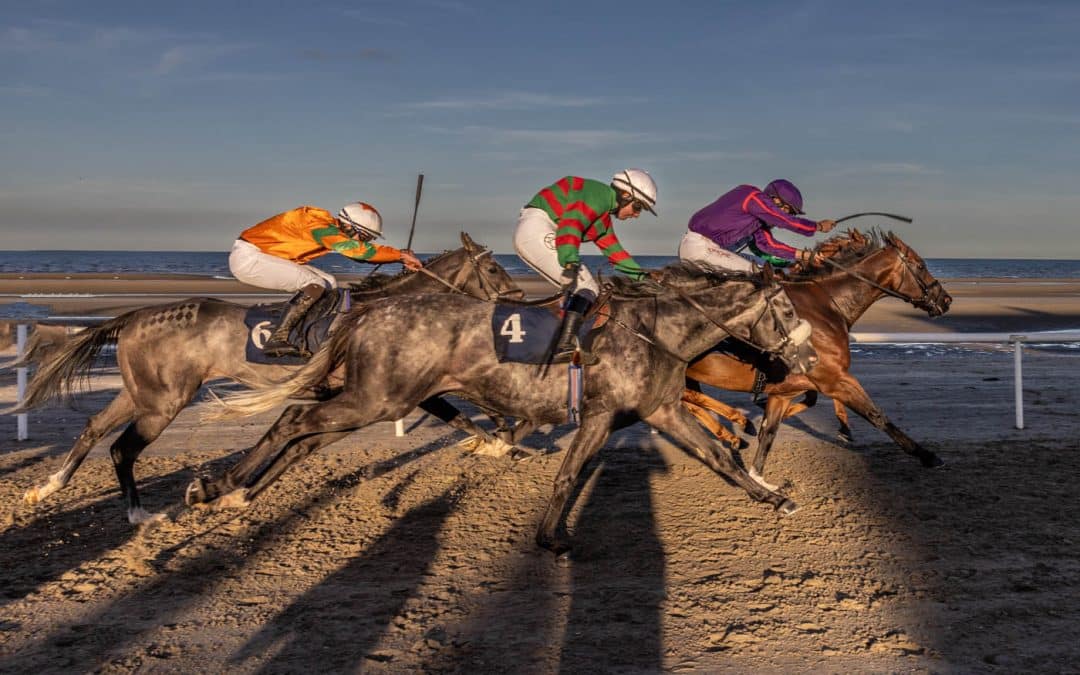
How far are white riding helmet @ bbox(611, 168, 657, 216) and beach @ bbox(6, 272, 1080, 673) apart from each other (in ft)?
6.81

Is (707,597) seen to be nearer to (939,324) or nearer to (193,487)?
(193,487)

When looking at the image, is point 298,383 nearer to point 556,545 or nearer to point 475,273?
point 475,273

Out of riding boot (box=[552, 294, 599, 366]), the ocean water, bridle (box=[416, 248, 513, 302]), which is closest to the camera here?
riding boot (box=[552, 294, 599, 366])

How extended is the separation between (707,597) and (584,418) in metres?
1.43

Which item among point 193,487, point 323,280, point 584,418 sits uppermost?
point 323,280

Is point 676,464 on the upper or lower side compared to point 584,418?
lower

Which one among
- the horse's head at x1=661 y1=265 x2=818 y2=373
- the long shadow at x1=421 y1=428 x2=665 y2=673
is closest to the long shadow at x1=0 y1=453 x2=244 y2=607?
the long shadow at x1=421 y1=428 x2=665 y2=673

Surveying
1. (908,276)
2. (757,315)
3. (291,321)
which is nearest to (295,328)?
(291,321)

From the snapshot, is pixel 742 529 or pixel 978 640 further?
pixel 742 529

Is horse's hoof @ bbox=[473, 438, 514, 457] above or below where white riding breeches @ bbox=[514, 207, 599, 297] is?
below

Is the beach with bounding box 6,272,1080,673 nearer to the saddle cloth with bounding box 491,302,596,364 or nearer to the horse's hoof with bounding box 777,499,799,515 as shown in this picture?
the horse's hoof with bounding box 777,499,799,515

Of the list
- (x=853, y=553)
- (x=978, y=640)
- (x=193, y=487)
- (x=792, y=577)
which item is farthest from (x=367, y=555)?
(x=978, y=640)

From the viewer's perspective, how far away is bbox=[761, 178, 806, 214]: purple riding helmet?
25.2 ft

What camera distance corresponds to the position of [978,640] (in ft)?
13.2
